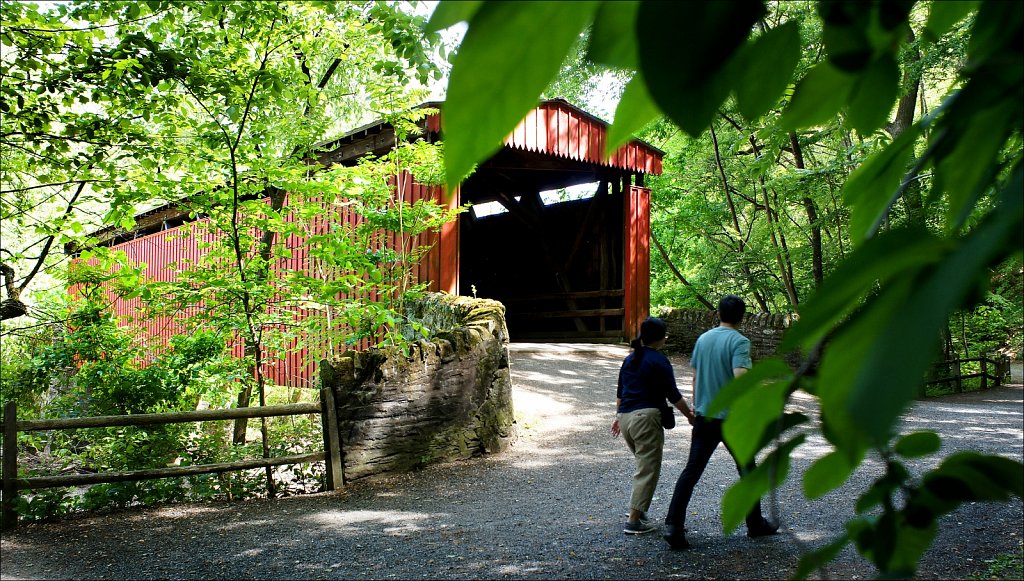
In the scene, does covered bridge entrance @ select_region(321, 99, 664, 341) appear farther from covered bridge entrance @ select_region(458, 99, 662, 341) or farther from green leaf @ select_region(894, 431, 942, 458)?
green leaf @ select_region(894, 431, 942, 458)

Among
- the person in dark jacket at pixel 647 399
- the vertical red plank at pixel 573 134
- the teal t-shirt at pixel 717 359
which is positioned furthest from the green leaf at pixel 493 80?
the vertical red plank at pixel 573 134

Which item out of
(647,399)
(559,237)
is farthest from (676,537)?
(559,237)

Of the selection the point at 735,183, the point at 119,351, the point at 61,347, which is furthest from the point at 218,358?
the point at 735,183

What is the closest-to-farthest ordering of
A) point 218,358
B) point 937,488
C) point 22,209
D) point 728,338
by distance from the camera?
point 937,488, point 728,338, point 22,209, point 218,358

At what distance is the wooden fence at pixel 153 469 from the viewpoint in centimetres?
635

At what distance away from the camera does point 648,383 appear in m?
5.11

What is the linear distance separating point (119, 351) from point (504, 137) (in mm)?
8159

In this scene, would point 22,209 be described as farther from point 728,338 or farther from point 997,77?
point 997,77

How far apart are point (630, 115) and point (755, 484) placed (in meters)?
0.25

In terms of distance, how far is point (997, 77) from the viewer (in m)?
0.35

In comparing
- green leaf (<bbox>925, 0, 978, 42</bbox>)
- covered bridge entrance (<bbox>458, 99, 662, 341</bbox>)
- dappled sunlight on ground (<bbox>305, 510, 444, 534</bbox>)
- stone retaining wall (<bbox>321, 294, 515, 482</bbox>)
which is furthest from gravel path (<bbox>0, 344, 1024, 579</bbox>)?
covered bridge entrance (<bbox>458, 99, 662, 341</bbox>)

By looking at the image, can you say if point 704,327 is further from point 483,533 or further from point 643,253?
point 483,533

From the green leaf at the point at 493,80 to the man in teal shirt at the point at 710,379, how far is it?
4249 mm

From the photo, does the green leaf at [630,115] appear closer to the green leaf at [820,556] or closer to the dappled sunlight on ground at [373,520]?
the green leaf at [820,556]
